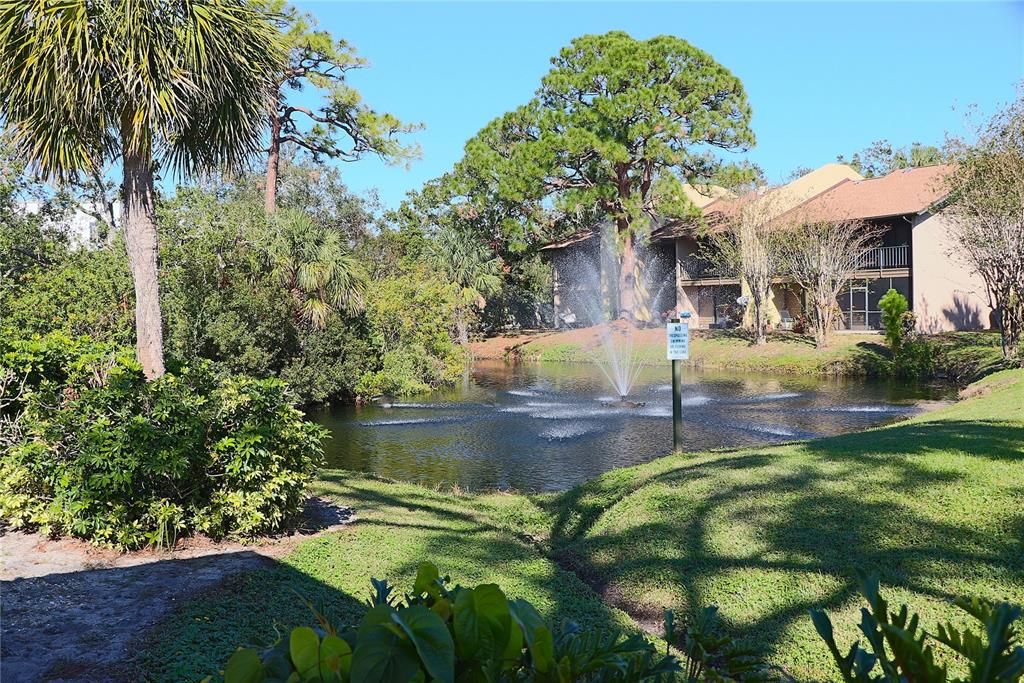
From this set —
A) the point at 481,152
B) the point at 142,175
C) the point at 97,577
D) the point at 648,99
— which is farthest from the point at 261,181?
the point at 97,577

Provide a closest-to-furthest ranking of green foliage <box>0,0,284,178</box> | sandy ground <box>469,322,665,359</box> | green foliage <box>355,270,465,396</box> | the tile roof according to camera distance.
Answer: green foliage <box>0,0,284,178</box>
green foliage <box>355,270,465,396</box>
the tile roof
sandy ground <box>469,322,665,359</box>

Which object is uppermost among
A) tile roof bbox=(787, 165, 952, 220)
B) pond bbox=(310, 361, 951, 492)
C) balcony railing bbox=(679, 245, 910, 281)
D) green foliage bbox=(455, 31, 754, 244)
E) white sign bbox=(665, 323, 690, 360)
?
green foliage bbox=(455, 31, 754, 244)

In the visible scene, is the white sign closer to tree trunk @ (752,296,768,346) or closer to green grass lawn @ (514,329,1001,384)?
green grass lawn @ (514,329,1001,384)

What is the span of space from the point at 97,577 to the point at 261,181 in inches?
1820

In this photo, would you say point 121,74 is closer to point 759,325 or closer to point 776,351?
point 776,351

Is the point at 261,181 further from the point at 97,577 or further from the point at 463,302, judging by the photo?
the point at 97,577

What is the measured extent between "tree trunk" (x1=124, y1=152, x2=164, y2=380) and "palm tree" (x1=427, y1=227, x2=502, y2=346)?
102ft

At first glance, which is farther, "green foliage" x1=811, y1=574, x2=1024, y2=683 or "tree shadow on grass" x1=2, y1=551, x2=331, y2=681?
"tree shadow on grass" x1=2, y1=551, x2=331, y2=681

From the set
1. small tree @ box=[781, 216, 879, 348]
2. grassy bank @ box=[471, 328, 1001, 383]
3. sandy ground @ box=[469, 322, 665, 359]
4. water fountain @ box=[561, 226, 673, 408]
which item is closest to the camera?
grassy bank @ box=[471, 328, 1001, 383]

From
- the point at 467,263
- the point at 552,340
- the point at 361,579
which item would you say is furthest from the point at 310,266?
the point at 552,340

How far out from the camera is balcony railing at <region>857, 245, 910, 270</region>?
35406 millimetres

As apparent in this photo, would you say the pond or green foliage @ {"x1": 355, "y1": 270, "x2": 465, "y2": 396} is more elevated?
green foliage @ {"x1": 355, "y1": 270, "x2": 465, "y2": 396}

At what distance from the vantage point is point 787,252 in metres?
34.6

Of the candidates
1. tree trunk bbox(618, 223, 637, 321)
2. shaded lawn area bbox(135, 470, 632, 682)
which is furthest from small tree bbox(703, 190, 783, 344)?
shaded lawn area bbox(135, 470, 632, 682)
